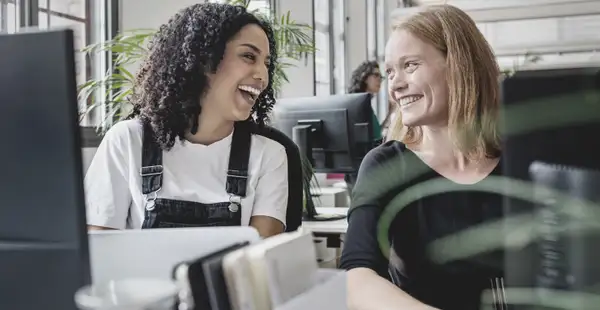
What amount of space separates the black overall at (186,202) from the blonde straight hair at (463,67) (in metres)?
0.57

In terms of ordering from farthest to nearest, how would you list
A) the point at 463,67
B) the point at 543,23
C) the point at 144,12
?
1. the point at 543,23
2. the point at 144,12
3. the point at 463,67

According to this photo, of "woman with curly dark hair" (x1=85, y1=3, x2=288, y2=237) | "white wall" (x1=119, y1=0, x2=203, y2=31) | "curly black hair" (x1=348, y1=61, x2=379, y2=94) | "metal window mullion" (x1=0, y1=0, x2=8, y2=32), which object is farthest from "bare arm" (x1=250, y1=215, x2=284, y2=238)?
"curly black hair" (x1=348, y1=61, x2=379, y2=94)

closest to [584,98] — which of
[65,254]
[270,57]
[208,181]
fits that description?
[65,254]

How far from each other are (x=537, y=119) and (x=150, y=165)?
115 cm

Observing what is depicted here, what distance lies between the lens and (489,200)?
1082 mm

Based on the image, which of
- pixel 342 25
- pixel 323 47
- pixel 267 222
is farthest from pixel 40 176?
pixel 342 25

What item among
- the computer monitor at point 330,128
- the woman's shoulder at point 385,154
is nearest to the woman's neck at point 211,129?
the woman's shoulder at point 385,154

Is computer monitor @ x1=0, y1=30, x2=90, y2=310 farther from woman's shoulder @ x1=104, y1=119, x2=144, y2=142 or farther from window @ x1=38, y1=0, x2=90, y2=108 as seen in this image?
window @ x1=38, y1=0, x2=90, y2=108

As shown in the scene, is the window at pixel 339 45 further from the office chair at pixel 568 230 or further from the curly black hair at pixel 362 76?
the office chair at pixel 568 230

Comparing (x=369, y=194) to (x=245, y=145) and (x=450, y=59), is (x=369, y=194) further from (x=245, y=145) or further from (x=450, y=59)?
(x=245, y=145)

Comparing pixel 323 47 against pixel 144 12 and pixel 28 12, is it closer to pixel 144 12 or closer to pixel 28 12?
pixel 144 12

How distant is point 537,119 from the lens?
525mm

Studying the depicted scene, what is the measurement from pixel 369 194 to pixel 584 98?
2.17 ft

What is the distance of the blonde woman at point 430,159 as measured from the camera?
3.69 ft
